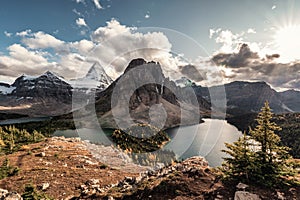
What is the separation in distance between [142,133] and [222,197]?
66.5 metres

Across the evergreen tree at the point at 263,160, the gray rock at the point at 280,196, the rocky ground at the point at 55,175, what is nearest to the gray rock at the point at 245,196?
the gray rock at the point at 280,196

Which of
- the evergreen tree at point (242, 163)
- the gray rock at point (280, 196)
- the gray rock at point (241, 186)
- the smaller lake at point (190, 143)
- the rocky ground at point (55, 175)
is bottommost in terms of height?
the smaller lake at point (190, 143)

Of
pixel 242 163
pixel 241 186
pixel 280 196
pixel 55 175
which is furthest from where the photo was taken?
pixel 55 175

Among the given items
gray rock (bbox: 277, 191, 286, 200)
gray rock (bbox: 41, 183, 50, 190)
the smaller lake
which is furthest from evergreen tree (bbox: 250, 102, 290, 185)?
the smaller lake

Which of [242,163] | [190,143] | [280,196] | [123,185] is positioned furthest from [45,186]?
[190,143]

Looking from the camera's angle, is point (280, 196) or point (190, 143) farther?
point (190, 143)

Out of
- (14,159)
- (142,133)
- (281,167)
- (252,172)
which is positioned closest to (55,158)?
(14,159)

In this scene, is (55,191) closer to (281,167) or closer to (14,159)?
(14,159)

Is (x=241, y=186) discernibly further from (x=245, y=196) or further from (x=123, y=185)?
(x=123, y=185)

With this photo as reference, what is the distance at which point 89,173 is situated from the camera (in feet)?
76.1

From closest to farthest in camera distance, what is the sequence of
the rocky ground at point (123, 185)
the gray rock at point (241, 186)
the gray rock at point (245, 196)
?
the gray rock at point (245, 196), the rocky ground at point (123, 185), the gray rock at point (241, 186)

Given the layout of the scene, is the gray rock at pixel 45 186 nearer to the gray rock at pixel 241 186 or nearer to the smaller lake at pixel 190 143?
the gray rock at pixel 241 186

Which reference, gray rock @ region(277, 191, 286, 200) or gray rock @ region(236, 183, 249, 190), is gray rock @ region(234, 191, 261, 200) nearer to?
gray rock @ region(236, 183, 249, 190)

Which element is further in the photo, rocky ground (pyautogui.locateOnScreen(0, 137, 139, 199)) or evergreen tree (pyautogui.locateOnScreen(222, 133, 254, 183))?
rocky ground (pyautogui.locateOnScreen(0, 137, 139, 199))
